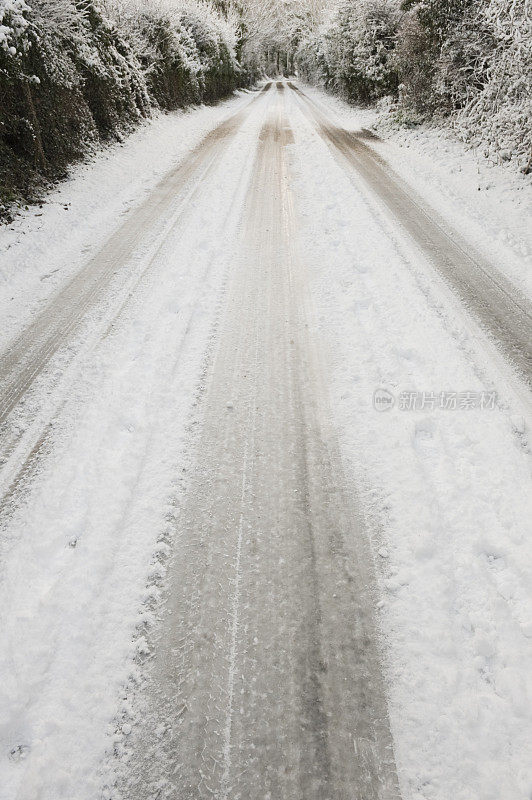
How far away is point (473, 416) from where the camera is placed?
3.06 meters

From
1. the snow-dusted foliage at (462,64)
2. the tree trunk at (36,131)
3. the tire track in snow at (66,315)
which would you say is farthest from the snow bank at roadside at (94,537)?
the snow-dusted foliage at (462,64)

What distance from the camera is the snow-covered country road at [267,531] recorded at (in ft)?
5.32

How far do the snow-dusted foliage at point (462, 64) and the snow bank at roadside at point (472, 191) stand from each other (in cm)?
42

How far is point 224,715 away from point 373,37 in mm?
21905

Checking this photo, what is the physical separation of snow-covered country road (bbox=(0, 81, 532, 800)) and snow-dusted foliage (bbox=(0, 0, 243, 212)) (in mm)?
4057

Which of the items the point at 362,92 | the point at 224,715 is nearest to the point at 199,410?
the point at 224,715

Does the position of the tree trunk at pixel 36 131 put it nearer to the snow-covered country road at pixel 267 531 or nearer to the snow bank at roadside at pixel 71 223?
the snow bank at roadside at pixel 71 223

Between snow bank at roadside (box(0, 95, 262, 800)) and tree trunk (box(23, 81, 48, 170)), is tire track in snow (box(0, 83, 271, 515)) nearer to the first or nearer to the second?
snow bank at roadside (box(0, 95, 262, 800))

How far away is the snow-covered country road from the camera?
162 cm

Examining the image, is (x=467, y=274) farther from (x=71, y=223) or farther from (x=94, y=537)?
(x=71, y=223)

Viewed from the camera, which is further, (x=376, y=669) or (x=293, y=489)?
(x=293, y=489)

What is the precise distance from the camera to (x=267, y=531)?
239 centimetres

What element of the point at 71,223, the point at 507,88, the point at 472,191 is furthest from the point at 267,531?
the point at 507,88

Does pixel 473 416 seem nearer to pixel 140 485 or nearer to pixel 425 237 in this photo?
pixel 140 485
